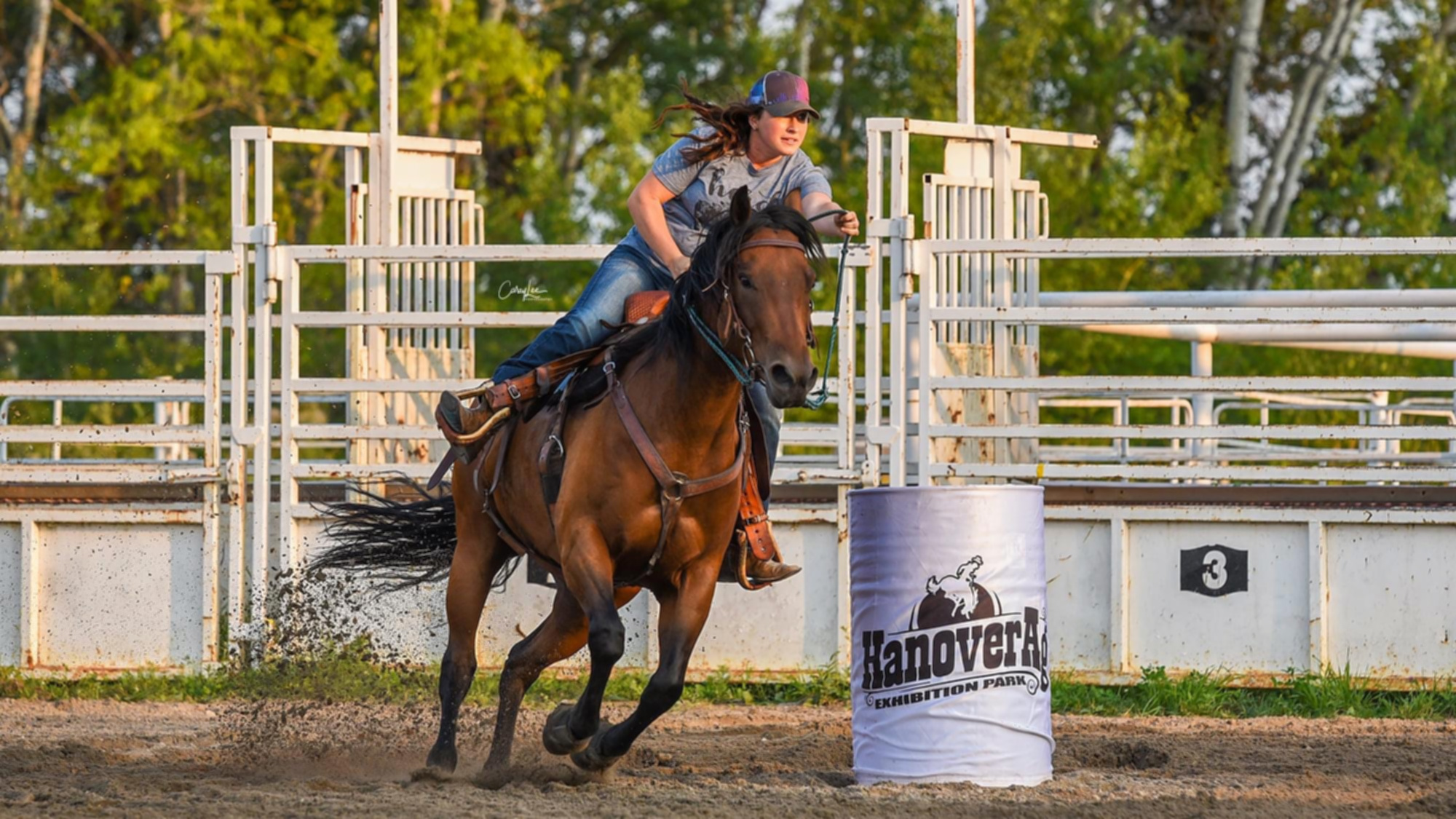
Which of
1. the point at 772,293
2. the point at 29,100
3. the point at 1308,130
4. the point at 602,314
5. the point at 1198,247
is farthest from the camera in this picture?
Answer: the point at 1308,130

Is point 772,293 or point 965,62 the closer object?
point 772,293

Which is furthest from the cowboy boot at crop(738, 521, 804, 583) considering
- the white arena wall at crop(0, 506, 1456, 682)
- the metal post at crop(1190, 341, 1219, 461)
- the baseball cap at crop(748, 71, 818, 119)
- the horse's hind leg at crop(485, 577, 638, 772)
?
the metal post at crop(1190, 341, 1219, 461)

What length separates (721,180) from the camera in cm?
A: 726

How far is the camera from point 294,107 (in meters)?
28.4

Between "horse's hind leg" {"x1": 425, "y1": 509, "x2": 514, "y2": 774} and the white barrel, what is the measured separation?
170 cm

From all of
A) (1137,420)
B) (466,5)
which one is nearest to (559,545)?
(1137,420)

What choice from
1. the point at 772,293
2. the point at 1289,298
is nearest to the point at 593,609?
the point at 772,293

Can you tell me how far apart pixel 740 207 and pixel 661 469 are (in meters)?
0.93

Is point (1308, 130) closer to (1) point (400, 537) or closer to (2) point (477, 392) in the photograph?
(1) point (400, 537)

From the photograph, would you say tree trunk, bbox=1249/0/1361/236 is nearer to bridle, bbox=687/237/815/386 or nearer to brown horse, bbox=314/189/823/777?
brown horse, bbox=314/189/823/777

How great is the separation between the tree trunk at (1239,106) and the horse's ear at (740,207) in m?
23.3

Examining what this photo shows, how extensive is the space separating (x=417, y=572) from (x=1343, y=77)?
29.0 metres

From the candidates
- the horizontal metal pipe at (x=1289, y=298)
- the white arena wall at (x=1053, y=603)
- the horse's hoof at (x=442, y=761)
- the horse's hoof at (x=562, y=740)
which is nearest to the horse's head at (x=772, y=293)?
the horse's hoof at (x=562, y=740)

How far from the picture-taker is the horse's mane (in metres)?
6.14
